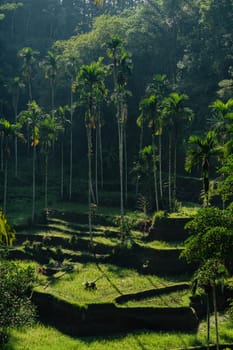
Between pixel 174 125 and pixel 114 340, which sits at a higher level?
pixel 174 125

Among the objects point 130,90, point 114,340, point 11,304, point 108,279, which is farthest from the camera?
point 130,90

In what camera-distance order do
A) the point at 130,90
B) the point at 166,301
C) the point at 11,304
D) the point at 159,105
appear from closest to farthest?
the point at 11,304 < the point at 166,301 < the point at 159,105 < the point at 130,90

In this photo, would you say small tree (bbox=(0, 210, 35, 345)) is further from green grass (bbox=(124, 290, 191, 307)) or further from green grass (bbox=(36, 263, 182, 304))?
green grass (bbox=(124, 290, 191, 307))

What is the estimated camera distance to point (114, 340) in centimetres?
2380

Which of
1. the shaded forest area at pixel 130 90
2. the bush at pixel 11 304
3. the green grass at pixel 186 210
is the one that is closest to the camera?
the bush at pixel 11 304

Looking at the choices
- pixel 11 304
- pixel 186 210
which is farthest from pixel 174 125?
pixel 11 304

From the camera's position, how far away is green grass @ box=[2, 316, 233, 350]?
2273cm

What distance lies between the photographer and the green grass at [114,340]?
895 inches

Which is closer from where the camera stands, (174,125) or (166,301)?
(166,301)

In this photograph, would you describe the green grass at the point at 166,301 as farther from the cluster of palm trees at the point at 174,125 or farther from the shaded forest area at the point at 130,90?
the shaded forest area at the point at 130,90

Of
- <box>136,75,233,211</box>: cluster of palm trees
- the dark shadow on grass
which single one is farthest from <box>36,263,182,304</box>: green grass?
<box>136,75,233,211</box>: cluster of palm trees

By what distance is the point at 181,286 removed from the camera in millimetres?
28422

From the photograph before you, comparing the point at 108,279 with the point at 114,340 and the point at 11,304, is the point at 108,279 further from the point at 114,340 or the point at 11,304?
the point at 11,304

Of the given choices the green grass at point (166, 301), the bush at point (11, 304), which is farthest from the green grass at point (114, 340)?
the bush at point (11, 304)
